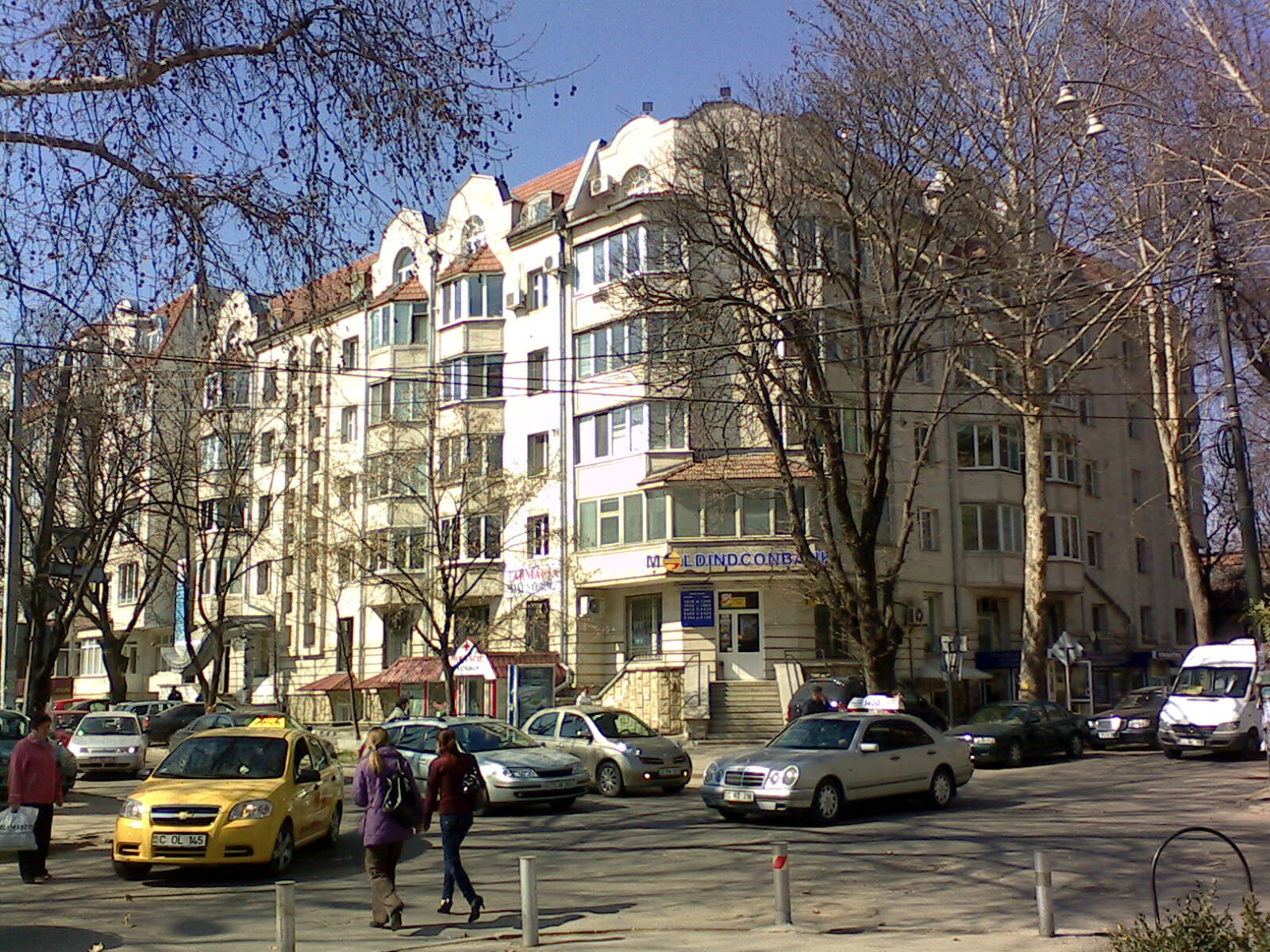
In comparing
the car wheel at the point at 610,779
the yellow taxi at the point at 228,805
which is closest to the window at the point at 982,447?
the car wheel at the point at 610,779

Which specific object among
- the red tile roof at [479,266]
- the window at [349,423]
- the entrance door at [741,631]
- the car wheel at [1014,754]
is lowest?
the car wheel at [1014,754]

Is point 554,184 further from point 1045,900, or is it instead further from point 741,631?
point 1045,900

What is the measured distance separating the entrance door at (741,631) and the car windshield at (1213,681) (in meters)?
11.9

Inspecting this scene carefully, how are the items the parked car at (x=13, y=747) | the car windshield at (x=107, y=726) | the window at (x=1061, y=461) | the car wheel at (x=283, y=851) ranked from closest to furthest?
1. the car wheel at (x=283, y=851)
2. the parked car at (x=13, y=747)
3. the car windshield at (x=107, y=726)
4. the window at (x=1061, y=461)

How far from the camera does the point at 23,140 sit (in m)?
12.8

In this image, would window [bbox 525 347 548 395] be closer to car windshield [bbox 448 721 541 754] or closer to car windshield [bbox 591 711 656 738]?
car windshield [bbox 591 711 656 738]

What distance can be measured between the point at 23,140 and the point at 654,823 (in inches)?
452

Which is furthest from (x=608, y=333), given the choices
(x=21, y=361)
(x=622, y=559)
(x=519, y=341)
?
(x=21, y=361)

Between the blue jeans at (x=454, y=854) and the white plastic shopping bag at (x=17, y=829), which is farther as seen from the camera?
the white plastic shopping bag at (x=17, y=829)

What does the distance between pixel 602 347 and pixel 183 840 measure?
28.7 meters

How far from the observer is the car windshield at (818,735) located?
17.9 meters

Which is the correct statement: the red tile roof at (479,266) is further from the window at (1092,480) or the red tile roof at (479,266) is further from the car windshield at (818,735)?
the car windshield at (818,735)

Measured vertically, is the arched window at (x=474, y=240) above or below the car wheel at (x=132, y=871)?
above

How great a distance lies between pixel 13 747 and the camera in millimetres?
21344
